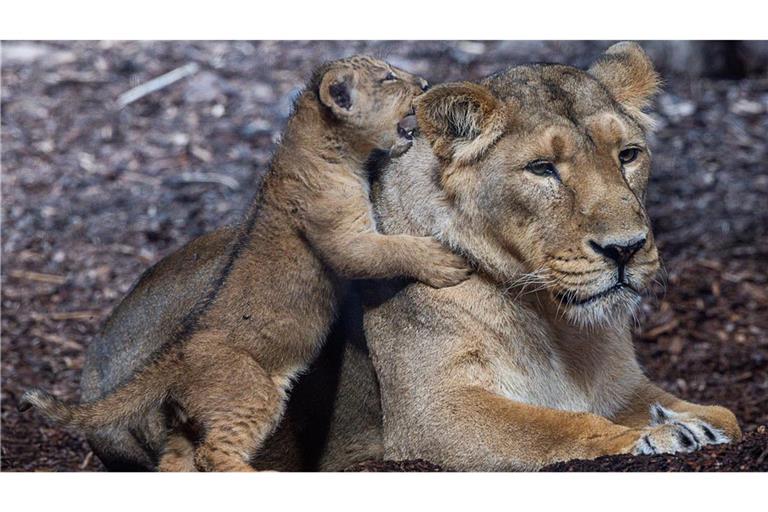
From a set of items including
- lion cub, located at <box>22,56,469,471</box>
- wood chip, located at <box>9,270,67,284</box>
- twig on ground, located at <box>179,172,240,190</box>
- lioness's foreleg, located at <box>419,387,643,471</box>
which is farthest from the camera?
twig on ground, located at <box>179,172,240,190</box>

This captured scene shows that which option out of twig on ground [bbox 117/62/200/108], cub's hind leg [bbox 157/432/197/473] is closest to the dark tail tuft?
cub's hind leg [bbox 157/432/197/473]

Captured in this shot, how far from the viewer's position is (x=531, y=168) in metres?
3.99

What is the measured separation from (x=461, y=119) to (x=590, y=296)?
0.74 m

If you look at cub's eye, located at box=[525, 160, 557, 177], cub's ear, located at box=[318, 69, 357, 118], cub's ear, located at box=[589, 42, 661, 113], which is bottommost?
cub's eye, located at box=[525, 160, 557, 177]

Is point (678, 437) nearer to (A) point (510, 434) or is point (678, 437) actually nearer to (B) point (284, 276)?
(A) point (510, 434)

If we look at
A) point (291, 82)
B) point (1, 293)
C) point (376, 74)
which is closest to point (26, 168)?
point (1, 293)

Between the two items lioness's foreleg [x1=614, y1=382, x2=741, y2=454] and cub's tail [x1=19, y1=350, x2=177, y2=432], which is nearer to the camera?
lioness's foreleg [x1=614, y1=382, x2=741, y2=454]

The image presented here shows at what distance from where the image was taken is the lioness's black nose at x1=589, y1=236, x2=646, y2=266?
12.4 feet

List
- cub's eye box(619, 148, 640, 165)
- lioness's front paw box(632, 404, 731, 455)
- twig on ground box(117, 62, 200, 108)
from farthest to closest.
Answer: twig on ground box(117, 62, 200, 108)
cub's eye box(619, 148, 640, 165)
lioness's front paw box(632, 404, 731, 455)

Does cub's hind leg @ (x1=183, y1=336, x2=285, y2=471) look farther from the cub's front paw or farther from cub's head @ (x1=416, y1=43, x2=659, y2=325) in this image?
cub's head @ (x1=416, y1=43, x2=659, y2=325)

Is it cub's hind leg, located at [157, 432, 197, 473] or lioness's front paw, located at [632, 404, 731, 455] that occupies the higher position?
lioness's front paw, located at [632, 404, 731, 455]

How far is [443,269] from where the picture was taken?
4.20m

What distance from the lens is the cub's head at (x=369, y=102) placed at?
181 inches

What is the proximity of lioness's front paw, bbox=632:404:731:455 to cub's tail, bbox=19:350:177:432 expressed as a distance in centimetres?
164
